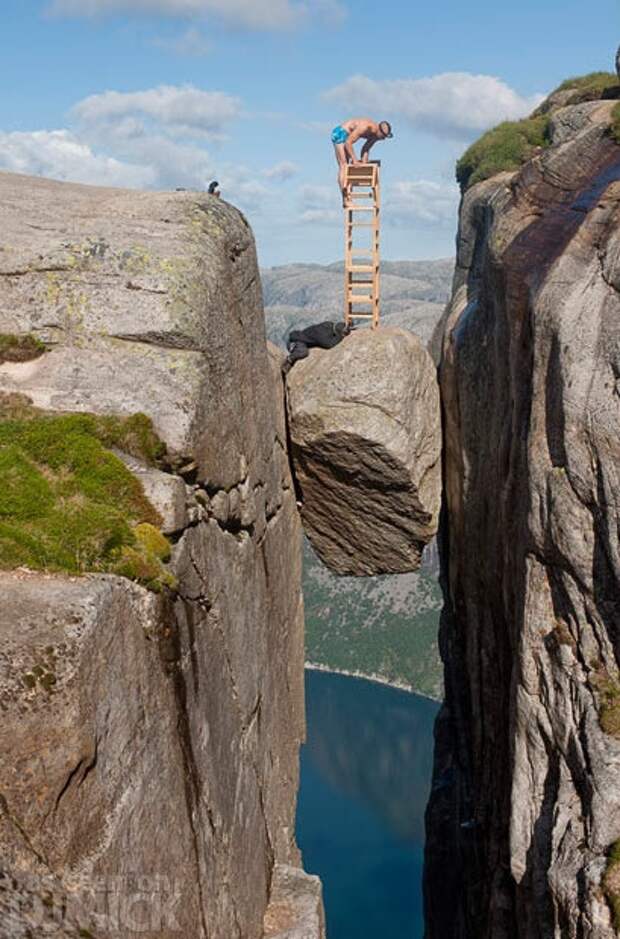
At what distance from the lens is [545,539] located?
17.4 m

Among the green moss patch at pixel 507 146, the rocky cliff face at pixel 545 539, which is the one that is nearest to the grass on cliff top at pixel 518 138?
the green moss patch at pixel 507 146

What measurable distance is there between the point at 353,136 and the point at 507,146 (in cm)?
1100

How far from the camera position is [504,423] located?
21.5 m

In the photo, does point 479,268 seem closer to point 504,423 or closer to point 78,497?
point 504,423

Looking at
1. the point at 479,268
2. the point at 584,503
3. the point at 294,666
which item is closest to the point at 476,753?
the point at 294,666

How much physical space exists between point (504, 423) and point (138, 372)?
33.4 ft

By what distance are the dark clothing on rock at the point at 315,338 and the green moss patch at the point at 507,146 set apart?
1302 centimetres

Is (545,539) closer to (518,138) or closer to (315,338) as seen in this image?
(315,338)

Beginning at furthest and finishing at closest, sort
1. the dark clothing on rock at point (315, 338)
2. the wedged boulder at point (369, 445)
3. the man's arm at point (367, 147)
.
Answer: the man's arm at point (367, 147) → the dark clothing on rock at point (315, 338) → the wedged boulder at point (369, 445)

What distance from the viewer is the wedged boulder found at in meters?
25.0

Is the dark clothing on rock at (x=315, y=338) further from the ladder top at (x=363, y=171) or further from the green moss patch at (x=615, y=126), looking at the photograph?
the green moss patch at (x=615, y=126)

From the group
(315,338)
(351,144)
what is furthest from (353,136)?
(315,338)

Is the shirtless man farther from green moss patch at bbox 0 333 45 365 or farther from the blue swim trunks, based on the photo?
green moss patch at bbox 0 333 45 365

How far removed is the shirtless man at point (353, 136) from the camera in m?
28.2
